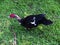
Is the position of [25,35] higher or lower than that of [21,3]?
lower

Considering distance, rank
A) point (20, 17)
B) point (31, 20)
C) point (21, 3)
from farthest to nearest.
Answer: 1. point (21, 3)
2. point (20, 17)
3. point (31, 20)

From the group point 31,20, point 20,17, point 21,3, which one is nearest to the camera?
point 31,20

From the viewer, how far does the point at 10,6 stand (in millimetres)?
5031

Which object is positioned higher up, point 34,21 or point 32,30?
point 34,21

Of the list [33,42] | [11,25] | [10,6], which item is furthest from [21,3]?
[33,42]

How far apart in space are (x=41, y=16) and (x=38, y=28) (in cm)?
32

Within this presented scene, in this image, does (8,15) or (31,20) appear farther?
(8,15)

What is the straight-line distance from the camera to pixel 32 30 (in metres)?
4.56

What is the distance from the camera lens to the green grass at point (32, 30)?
4.40m

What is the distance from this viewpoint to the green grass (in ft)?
14.4

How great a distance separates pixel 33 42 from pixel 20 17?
663 millimetres

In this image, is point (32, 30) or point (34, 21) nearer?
point (34, 21)

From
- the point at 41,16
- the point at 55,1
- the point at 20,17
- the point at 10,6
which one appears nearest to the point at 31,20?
the point at 41,16

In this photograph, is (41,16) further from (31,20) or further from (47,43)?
(47,43)
